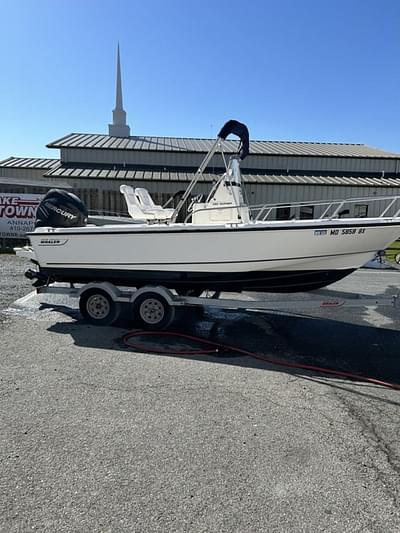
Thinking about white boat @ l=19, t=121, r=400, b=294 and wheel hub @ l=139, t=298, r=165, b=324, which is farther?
wheel hub @ l=139, t=298, r=165, b=324

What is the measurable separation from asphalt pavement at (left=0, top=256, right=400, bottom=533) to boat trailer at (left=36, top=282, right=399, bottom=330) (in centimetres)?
56

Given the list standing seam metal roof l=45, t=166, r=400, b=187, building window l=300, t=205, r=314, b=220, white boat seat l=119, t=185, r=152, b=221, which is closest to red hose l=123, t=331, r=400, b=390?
white boat seat l=119, t=185, r=152, b=221

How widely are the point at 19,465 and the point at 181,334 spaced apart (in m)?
3.03

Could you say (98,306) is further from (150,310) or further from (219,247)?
(219,247)

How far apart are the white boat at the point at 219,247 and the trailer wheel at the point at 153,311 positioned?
1.10 ft

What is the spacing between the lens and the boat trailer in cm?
525

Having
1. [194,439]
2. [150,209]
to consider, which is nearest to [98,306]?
[150,209]

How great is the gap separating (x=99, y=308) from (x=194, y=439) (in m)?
3.47

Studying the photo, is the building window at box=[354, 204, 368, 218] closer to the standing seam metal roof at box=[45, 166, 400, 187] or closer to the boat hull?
the standing seam metal roof at box=[45, 166, 400, 187]

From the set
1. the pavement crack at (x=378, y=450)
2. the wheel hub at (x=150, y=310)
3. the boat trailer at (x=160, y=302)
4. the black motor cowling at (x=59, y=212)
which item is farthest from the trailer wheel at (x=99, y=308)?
the pavement crack at (x=378, y=450)

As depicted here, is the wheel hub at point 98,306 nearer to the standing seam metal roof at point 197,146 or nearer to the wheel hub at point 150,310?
the wheel hub at point 150,310

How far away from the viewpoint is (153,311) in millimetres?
5625

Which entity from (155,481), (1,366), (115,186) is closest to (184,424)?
(155,481)

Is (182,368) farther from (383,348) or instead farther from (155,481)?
(383,348)
